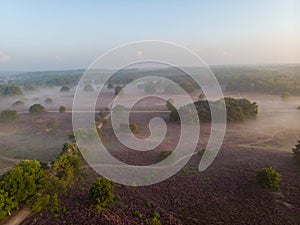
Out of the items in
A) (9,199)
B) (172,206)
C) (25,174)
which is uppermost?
(25,174)

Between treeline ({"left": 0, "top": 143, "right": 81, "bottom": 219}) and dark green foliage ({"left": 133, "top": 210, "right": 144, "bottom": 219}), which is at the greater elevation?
treeline ({"left": 0, "top": 143, "right": 81, "bottom": 219})

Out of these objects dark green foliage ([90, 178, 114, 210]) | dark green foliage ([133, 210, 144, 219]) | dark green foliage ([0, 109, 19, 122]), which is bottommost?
dark green foliage ([133, 210, 144, 219])

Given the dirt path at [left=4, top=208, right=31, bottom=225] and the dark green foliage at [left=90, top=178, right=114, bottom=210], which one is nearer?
the dirt path at [left=4, top=208, right=31, bottom=225]

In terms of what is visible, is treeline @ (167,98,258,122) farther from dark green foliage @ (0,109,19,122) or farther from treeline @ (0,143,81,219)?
dark green foliage @ (0,109,19,122)

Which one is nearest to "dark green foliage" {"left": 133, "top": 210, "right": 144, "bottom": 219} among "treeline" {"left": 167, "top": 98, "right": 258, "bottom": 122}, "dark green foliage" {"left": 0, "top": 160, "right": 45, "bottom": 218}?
"dark green foliage" {"left": 0, "top": 160, "right": 45, "bottom": 218}

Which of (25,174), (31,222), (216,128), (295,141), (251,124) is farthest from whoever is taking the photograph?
(251,124)

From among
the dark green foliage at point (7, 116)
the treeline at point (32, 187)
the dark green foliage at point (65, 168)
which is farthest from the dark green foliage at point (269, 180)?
the dark green foliage at point (7, 116)

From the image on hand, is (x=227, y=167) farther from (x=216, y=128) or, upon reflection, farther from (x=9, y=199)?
(x=9, y=199)

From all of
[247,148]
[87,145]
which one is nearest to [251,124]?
[247,148]

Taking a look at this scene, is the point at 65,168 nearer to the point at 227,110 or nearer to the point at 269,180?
the point at 269,180
